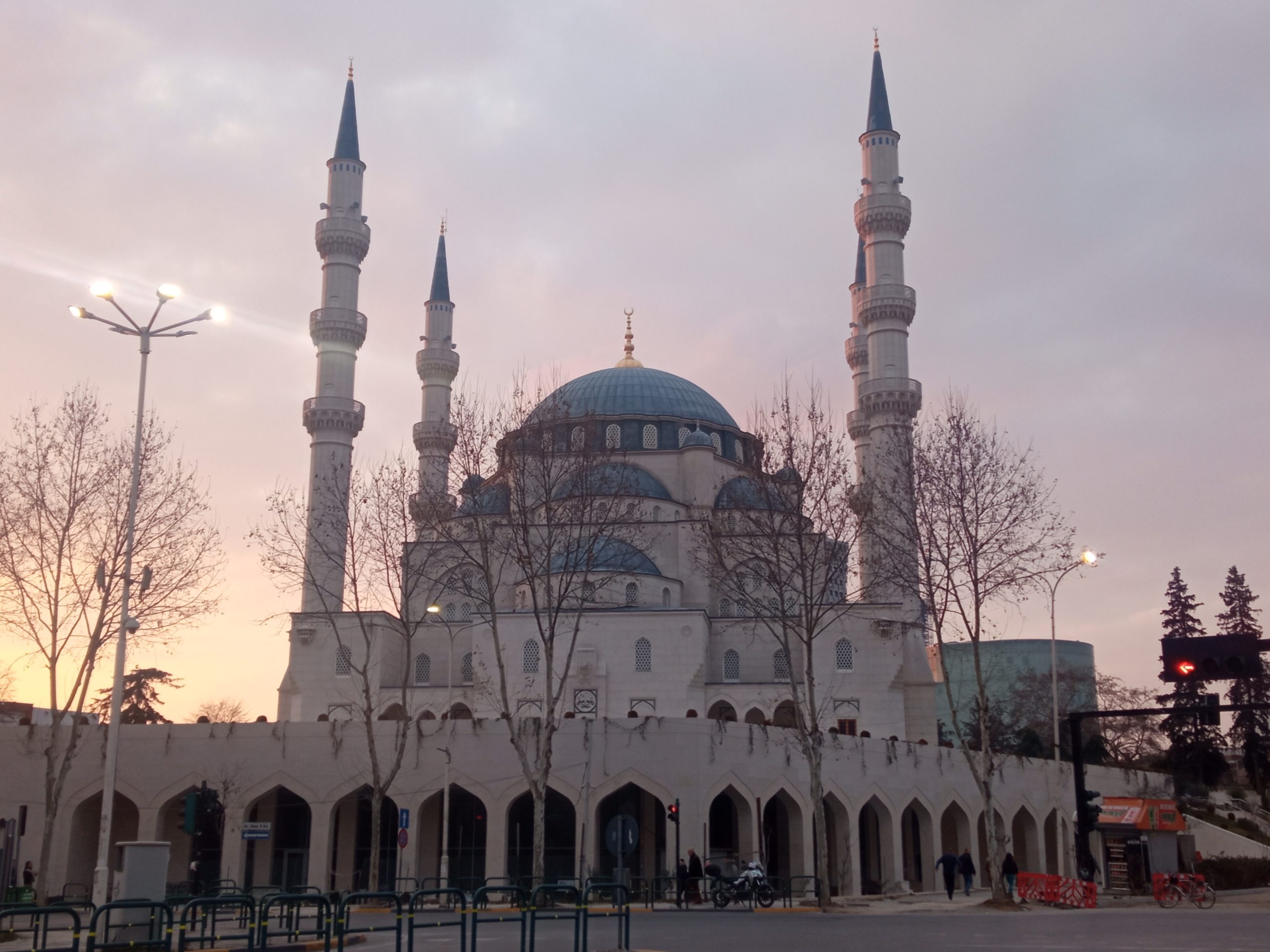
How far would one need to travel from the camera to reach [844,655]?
43.4 meters

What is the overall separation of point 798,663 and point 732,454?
12325 mm

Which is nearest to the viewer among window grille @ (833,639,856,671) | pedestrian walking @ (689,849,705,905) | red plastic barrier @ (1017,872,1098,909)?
red plastic barrier @ (1017,872,1098,909)

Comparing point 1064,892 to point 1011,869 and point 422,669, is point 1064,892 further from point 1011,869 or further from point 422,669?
point 422,669

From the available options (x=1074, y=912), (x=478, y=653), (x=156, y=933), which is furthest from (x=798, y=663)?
(x=156, y=933)

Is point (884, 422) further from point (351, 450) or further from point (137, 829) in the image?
point (137, 829)

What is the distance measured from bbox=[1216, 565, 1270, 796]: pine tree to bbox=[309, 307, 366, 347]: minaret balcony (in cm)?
3692

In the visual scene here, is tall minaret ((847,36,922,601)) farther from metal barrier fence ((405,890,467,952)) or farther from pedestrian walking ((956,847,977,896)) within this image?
metal barrier fence ((405,890,467,952))

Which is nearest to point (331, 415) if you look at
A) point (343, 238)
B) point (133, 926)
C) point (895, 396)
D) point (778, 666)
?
point (343, 238)

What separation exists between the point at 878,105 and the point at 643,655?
23950mm

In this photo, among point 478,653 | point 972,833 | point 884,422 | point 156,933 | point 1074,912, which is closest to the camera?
point 156,933

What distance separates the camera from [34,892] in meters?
26.5

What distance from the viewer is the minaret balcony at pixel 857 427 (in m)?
51.0

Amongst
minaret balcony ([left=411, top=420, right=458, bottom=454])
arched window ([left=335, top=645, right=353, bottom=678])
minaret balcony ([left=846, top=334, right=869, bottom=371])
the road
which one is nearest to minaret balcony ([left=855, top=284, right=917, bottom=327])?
minaret balcony ([left=846, top=334, right=869, bottom=371])

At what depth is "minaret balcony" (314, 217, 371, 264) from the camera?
155ft
